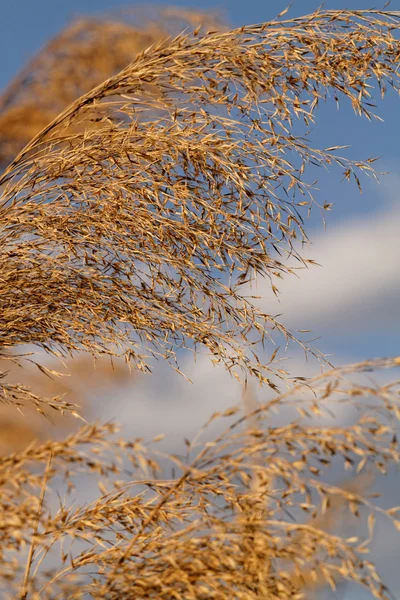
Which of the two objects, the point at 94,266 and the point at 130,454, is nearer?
the point at 130,454

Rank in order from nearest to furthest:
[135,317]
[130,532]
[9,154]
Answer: [130,532]
[135,317]
[9,154]

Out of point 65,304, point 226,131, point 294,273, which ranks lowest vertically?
point 65,304

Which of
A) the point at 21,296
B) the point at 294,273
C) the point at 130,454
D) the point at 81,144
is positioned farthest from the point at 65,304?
the point at 130,454

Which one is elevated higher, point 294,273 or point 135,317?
point 294,273

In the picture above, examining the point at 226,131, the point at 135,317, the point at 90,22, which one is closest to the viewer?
the point at 226,131

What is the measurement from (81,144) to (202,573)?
2.64 meters

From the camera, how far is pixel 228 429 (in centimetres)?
233

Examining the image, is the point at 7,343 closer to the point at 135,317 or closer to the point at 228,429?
the point at 135,317

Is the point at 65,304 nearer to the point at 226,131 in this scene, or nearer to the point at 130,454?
the point at 226,131

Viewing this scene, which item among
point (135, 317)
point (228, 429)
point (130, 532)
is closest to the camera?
point (228, 429)

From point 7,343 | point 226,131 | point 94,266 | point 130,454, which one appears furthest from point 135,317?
point 130,454

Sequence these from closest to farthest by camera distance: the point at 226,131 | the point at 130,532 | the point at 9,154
A: the point at 130,532 → the point at 226,131 → the point at 9,154

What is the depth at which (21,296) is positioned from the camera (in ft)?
15.1

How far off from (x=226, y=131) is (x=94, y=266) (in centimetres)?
99
